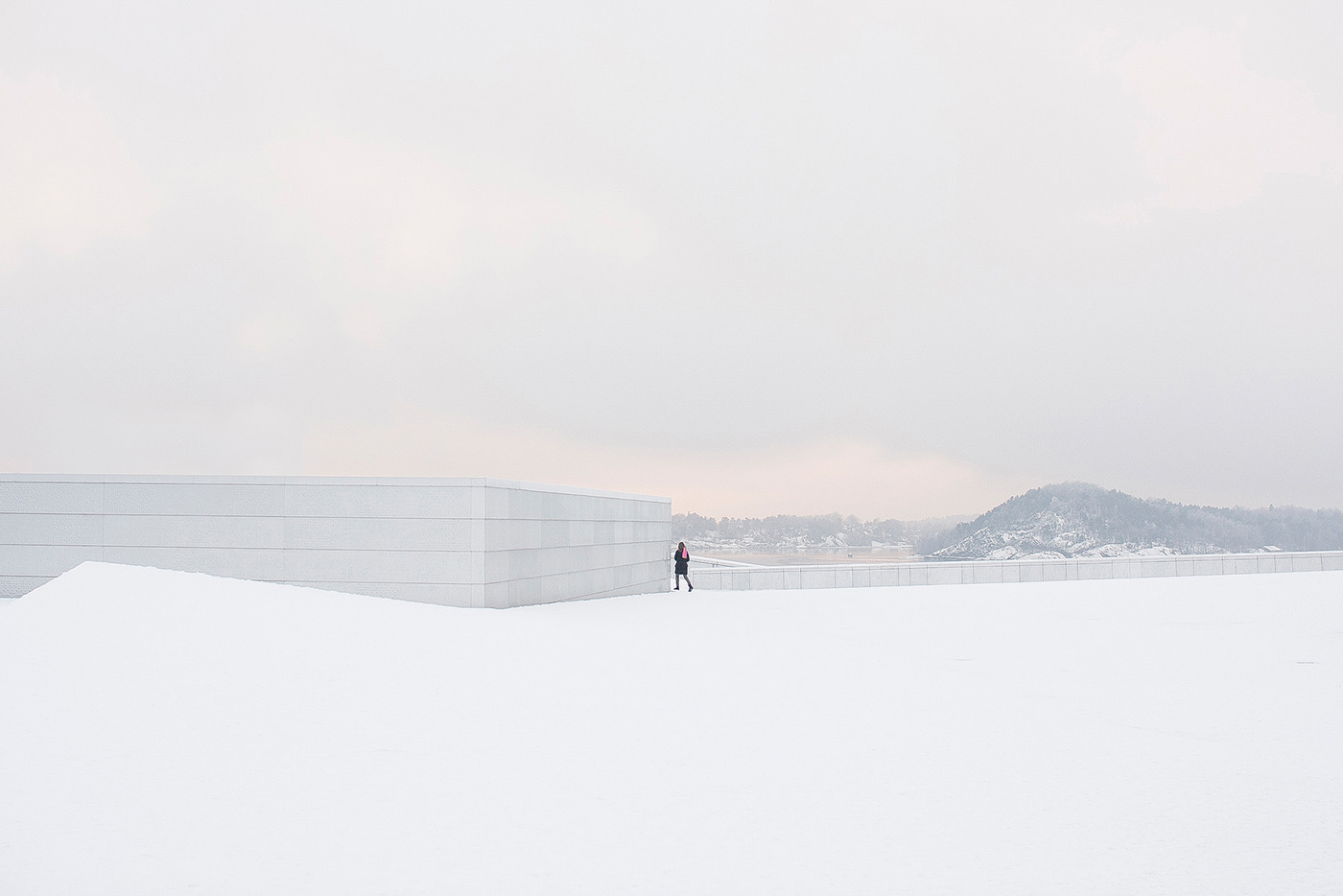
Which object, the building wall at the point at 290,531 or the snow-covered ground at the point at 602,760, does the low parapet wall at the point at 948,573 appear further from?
the snow-covered ground at the point at 602,760

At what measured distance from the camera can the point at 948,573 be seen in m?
31.1

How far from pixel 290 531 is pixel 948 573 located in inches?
883

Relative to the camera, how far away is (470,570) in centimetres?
1688

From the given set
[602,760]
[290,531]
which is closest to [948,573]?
[290,531]

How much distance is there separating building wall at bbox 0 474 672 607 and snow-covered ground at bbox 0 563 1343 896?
329 cm

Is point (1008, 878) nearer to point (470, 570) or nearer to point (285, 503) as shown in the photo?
point (470, 570)

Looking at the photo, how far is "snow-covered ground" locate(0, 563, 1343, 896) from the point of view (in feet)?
17.9

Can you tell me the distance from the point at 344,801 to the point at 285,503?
40.0ft

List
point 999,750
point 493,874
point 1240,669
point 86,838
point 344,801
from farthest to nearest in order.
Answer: point 1240,669 < point 999,750 < point 344,801 < point 86,838 < point 493,874

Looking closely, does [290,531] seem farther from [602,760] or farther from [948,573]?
[948,573]

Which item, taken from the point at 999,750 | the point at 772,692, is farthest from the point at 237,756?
the point at 999,750

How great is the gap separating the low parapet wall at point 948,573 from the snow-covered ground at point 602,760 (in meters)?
17.1

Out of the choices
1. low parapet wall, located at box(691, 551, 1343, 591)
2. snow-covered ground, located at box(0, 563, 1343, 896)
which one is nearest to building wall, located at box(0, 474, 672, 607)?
snow-covered ground, located at box(0, 563, 1343, 896)

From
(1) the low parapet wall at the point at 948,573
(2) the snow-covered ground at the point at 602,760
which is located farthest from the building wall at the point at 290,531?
(1) the low parapet wall at the point at 948,573
